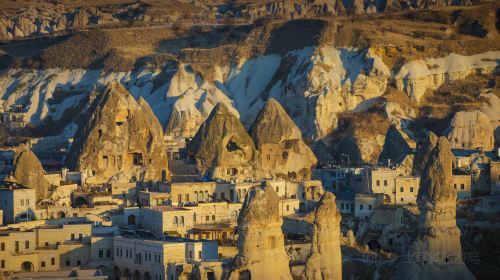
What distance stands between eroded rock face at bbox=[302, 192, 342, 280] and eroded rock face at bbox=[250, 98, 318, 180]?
74.9 feet

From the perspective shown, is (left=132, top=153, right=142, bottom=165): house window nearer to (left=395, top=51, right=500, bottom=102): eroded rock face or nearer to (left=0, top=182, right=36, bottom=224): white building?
(left=0, top=182, right=36, bottom=224): white building

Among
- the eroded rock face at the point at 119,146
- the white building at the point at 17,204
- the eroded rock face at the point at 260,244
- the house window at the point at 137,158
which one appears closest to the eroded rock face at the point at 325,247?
the eroded rock face at the point at 260,244

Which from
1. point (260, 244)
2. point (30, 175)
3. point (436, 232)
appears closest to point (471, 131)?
point (30, 175)

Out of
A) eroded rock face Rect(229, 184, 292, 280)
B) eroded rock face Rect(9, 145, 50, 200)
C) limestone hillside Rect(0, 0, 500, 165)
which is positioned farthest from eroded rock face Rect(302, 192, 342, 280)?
limestone hillside Rect(0, 0, 500, 165)

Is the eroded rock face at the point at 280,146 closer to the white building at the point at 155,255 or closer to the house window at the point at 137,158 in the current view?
the house window at the point at 137,158

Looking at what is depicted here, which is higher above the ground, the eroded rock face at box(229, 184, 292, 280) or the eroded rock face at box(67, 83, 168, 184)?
the eroded rock face at box(67, 83, 168, 184)

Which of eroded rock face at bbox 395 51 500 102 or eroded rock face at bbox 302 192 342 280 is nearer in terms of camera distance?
eroded rock face at bbox 302 192 342 280

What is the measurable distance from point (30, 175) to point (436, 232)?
18.5 meters

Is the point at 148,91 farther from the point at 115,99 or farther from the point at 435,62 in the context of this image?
the point at 115,99

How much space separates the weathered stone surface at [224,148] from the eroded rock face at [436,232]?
18.5m

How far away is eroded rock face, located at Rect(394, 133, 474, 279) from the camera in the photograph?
81.0m

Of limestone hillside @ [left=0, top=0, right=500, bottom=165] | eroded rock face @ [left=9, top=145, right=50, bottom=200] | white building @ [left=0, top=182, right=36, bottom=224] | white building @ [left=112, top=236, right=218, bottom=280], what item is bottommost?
white building @ [left=112, top=236, right=218, bottom=280]

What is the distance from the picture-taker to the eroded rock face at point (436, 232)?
81000mm

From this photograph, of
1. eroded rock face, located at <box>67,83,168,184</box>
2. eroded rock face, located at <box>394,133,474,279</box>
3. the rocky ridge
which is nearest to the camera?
eroded rock face, located at <box>394,133,474,279</box>
